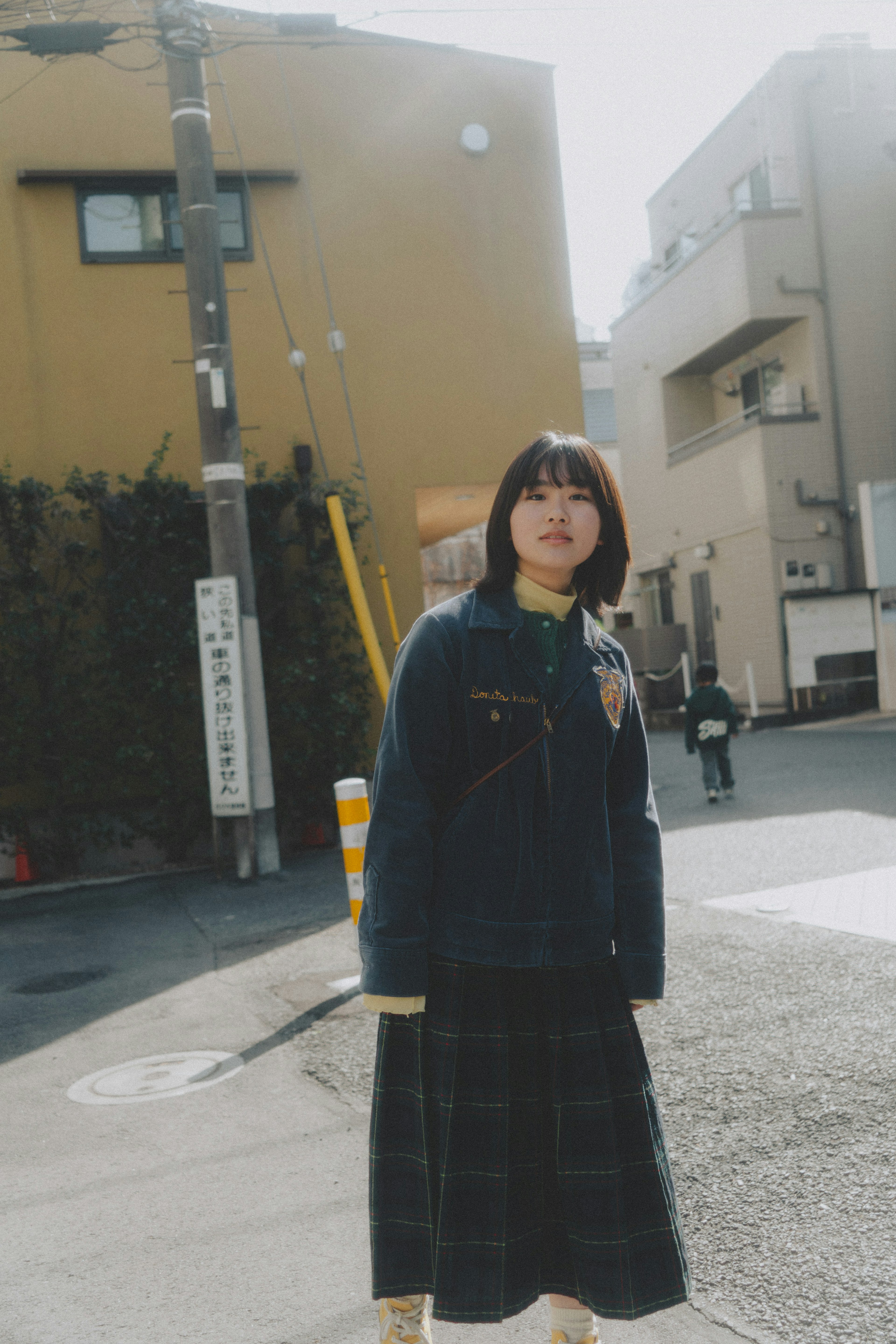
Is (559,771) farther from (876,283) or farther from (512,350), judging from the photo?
(876,283)

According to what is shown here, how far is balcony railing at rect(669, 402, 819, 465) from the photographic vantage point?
1833 centimetres

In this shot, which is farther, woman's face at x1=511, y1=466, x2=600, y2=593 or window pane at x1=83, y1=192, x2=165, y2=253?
window pane at x1=83, y1=192, x2=165, y2=253

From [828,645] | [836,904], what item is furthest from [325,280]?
[828,645]

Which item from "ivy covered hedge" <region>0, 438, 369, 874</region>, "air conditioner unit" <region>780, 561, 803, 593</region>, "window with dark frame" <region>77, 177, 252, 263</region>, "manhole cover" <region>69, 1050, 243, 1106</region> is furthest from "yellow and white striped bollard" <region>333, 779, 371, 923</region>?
"air conditioner unit" <region>780, 561, 803, 593</region>

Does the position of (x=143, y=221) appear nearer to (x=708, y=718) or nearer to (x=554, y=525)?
(x=708, y=718)

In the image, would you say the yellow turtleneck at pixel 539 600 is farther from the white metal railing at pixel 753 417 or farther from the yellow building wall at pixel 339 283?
the white metal railing at pixel 753 417

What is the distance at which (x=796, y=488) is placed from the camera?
1830 cm

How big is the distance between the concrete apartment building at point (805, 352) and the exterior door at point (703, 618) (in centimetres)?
49

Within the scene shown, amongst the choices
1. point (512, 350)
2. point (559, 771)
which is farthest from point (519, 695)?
point (512, 350)

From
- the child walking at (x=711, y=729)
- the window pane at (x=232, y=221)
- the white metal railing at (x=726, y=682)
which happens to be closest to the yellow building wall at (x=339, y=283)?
the window pane at (x=232, y=221)

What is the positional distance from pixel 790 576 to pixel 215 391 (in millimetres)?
12788

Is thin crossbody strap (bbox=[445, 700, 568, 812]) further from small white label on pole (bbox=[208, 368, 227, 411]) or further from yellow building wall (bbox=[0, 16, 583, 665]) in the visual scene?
yellow building wall (bbox=[0, 16, 583, 665])

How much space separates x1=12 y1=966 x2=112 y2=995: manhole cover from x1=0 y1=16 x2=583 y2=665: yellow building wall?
4.97 m

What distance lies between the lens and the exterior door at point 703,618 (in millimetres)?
20875
